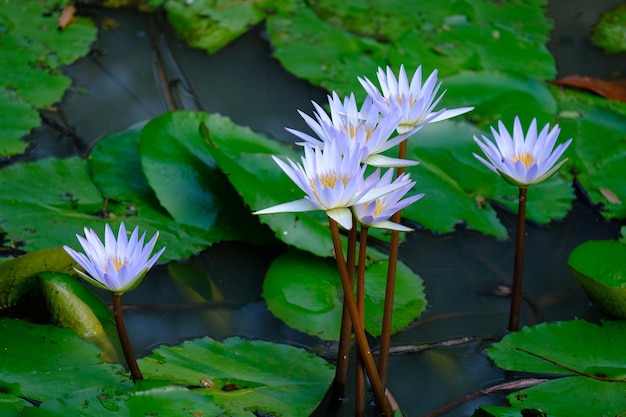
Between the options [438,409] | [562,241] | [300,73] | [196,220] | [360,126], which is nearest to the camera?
[360,126]

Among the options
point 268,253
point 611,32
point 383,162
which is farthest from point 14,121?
point 611,32

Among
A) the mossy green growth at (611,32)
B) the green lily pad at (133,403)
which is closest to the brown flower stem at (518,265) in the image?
the green lily pad at (133,403)

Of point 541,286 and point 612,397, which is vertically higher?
point 541,286

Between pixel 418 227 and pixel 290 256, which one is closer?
pixel 290 256

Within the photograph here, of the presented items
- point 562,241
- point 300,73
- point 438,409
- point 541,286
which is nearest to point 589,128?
point 562,241

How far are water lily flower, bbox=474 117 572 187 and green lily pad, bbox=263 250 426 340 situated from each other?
0.57 m

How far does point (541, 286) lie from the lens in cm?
249

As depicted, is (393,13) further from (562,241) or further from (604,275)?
(604,275)

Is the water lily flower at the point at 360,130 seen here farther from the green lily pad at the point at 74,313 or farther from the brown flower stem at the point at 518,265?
the green lily pad at the point at 74,313

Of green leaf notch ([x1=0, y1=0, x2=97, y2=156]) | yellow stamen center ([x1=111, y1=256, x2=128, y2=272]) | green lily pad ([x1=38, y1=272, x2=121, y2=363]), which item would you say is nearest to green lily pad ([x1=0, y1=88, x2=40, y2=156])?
green leaf notch ([x1=0, y1=0, x2=97, y2=156])

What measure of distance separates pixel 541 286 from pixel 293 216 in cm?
90

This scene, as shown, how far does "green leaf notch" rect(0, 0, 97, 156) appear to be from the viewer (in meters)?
2.92

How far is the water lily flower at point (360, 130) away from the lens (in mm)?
1506

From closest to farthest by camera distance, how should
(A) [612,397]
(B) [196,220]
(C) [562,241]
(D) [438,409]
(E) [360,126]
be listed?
(E) [360,126], (A) [612,397], (D) [438,409], (B) [196,220], (C) [562,241]
